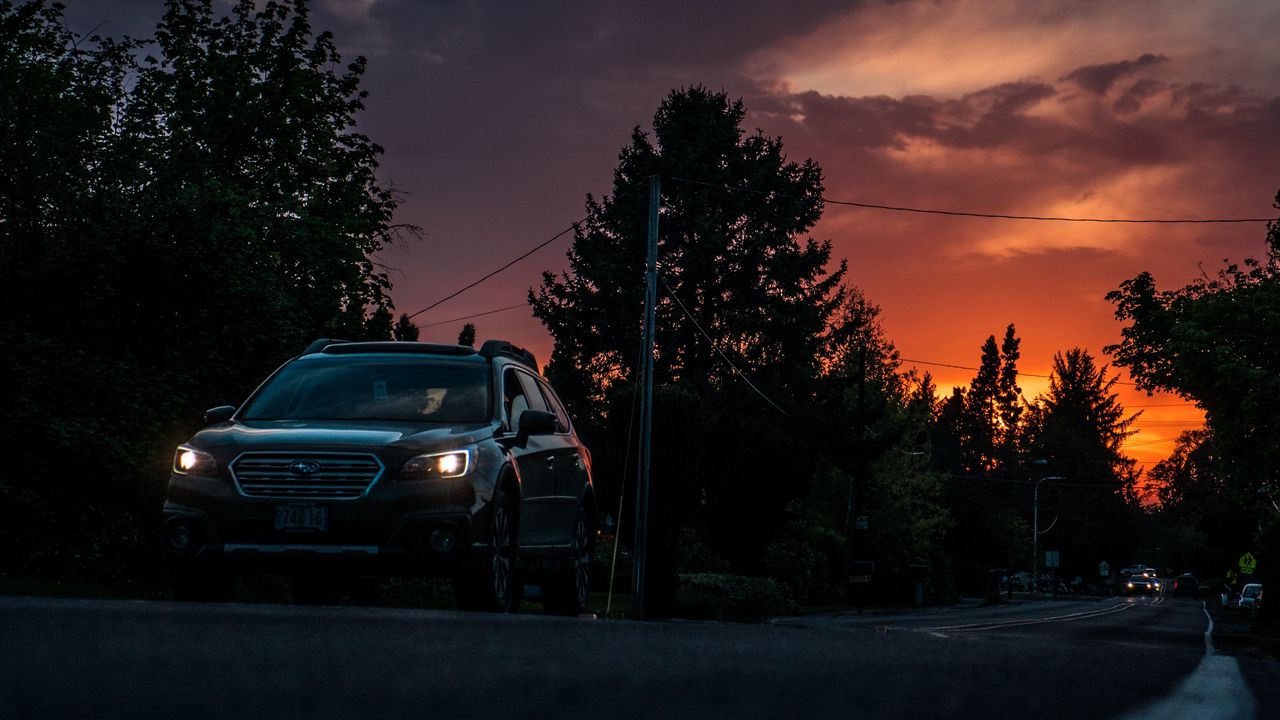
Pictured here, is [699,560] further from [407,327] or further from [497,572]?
[497,572]

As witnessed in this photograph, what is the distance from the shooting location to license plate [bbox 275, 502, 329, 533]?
1035 centimetres

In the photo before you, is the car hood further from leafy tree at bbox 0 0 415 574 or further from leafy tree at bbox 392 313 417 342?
leafy tree at bbox 392 313 417 342

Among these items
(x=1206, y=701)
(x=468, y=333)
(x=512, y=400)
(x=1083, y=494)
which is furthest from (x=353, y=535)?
(x=1083, y=494)

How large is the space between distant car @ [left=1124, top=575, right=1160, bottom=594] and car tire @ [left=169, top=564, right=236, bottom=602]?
107616mm

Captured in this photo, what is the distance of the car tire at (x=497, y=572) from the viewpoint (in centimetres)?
1056

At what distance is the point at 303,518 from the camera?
10.4 metres

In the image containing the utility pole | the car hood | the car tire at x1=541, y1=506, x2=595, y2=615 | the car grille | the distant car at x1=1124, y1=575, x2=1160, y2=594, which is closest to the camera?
the car grille

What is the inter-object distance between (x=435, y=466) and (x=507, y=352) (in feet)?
8.08

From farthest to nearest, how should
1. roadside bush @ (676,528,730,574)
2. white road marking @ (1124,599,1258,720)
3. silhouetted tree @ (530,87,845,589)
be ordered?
1. silhouetted tree @ (530,87,845,589)
2. roadside bush @ (676,528,730,574)
3. white road marking @ (1124,599,1258,720)

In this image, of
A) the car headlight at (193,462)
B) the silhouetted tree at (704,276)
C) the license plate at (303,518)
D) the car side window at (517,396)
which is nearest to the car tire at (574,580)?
the car side window at (517,396)

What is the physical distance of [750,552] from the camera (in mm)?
41875

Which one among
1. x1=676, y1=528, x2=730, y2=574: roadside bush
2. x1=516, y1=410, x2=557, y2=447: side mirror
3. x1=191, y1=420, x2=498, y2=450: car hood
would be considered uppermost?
x1=516, y1=410, x2=557, y2=447: side mirror

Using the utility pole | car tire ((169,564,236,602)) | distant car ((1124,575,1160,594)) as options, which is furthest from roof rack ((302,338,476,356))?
distant car ((1124,575,1160,594))

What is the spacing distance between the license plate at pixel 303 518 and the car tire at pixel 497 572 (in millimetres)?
1134
